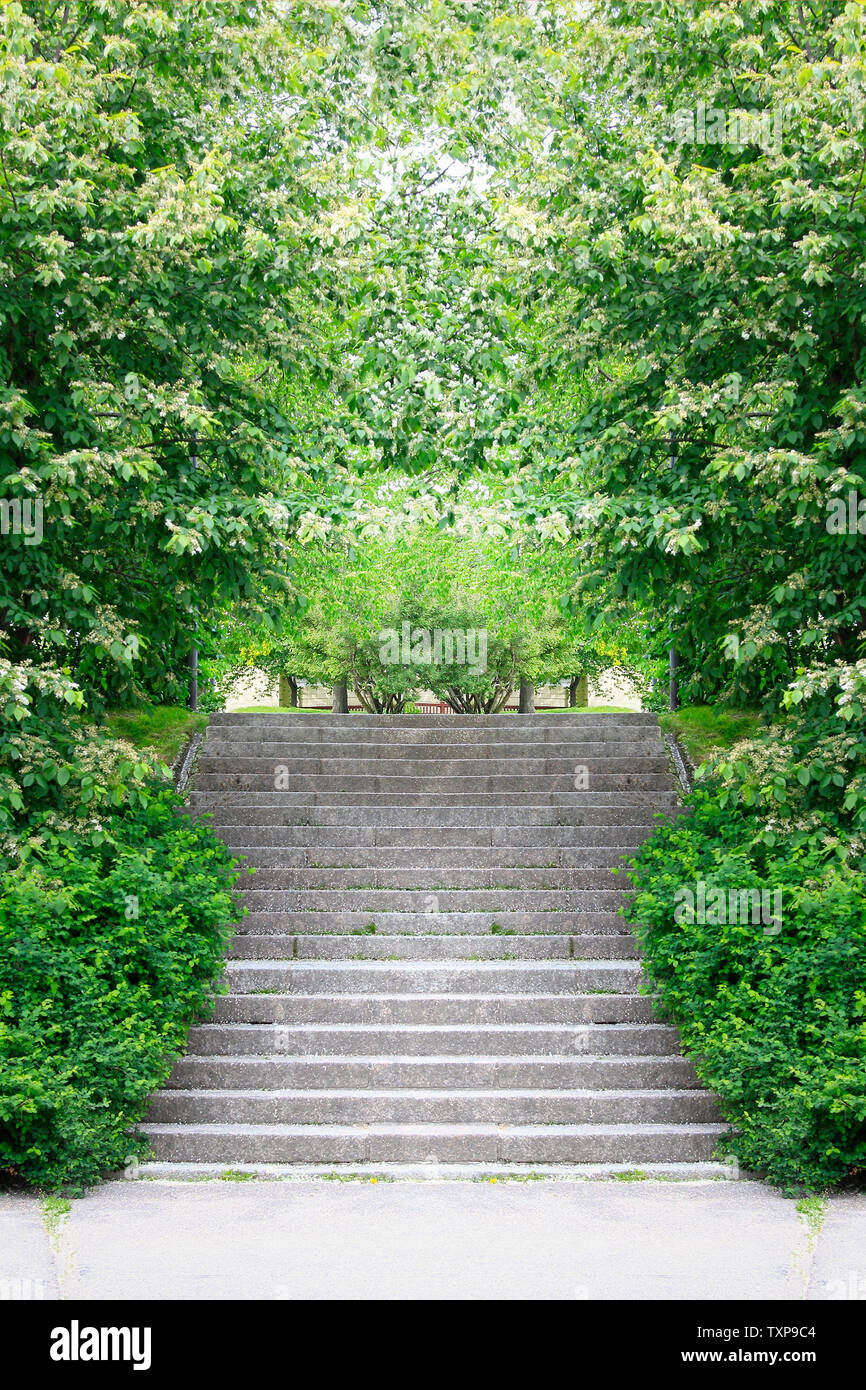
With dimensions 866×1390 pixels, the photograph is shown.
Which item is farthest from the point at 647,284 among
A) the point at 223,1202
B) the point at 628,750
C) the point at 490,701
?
the point at 490,701

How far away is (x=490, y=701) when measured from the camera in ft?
99.5

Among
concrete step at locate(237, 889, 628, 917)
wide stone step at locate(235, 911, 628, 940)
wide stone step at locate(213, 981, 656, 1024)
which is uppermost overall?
concrete step at locate(237, 889, 628, 917)

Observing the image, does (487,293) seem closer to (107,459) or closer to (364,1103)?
(107,459)

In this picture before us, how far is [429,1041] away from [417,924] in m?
1.73

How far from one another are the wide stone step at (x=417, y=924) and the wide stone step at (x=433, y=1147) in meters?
2.62

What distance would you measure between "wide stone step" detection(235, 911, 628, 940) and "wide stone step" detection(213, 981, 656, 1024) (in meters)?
1.27

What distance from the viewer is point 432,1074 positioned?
7.64m

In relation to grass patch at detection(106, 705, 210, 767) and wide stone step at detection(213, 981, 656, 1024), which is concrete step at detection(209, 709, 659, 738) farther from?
wide stone step at detection(213, 981, 656, 1024)

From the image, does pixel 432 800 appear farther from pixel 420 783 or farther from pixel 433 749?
pixel 433 749

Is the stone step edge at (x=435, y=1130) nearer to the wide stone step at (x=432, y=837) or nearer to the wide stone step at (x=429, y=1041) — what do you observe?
the wide stone step at (x=429, y=1041)

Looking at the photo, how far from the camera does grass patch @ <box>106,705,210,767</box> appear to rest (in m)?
12.2

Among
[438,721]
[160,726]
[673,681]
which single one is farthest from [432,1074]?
[438,721]

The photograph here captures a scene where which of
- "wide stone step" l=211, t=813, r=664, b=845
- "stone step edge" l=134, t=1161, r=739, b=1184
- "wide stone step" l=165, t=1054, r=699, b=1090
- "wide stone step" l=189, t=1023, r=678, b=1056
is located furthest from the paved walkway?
"wide stone step" l=211, t=813, r=664, b=845

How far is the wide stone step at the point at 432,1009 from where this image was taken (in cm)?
827
